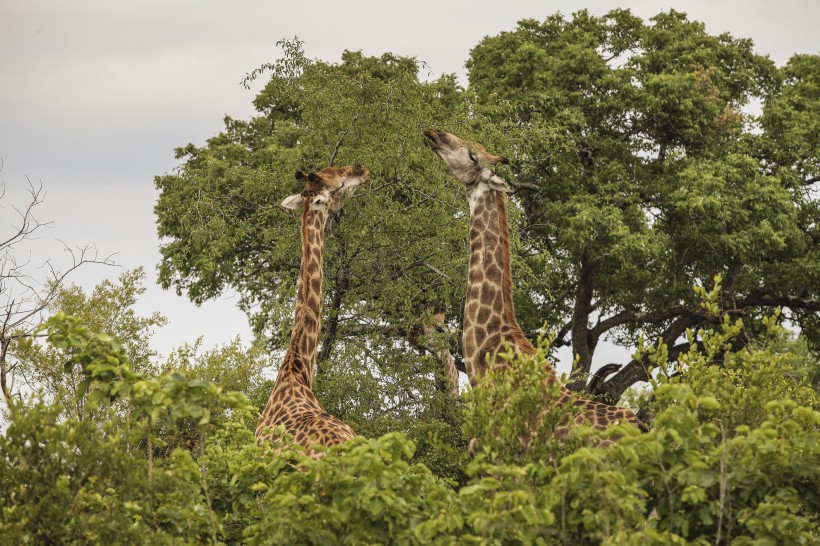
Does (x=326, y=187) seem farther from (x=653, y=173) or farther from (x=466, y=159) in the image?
(x=653, y=173)

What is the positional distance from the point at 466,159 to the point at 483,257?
102 cm

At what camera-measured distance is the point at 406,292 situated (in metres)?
17.2

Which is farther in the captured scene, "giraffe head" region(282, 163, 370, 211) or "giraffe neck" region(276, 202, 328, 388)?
"giraffe head" region(282, 163, 370, 211)

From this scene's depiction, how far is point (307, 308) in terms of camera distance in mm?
11867

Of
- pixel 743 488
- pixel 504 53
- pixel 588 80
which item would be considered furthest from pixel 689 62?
pixel 743 488

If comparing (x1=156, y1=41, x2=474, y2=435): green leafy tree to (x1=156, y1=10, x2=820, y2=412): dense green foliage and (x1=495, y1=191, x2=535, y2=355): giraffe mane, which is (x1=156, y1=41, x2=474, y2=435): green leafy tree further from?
(x1=495, y1=191, x2=535, y2=355): giraffe mane

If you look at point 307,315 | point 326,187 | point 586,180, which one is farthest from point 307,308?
point 586,180

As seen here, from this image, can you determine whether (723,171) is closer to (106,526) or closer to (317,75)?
(317,75)

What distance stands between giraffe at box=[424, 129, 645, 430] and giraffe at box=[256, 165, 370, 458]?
1.62 meters

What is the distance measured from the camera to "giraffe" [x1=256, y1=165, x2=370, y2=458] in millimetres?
10484

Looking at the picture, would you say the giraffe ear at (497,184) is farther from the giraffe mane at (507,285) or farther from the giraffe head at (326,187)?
the giraffe head at (326,187)

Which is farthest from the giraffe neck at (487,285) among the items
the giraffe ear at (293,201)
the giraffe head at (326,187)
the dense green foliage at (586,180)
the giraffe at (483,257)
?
the dense green foliage at (586,180)

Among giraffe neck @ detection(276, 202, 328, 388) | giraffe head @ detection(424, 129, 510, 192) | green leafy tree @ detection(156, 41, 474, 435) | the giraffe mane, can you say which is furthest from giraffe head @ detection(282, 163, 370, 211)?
green leafy tree @ detection(156, 41, 474, 435)

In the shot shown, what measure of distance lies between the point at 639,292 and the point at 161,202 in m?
11.8
